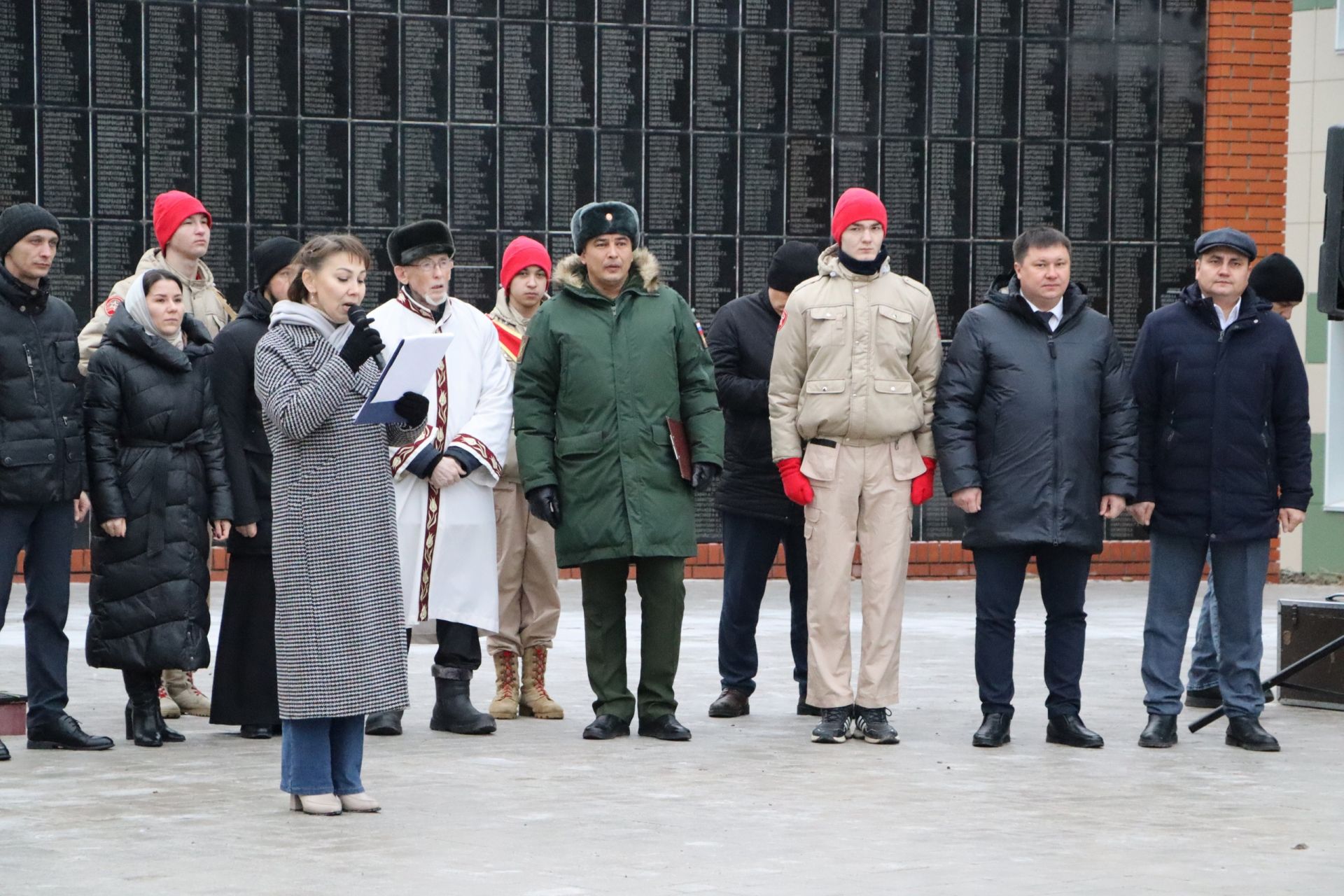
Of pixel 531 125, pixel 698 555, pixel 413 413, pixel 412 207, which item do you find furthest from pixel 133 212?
pixel 413 413

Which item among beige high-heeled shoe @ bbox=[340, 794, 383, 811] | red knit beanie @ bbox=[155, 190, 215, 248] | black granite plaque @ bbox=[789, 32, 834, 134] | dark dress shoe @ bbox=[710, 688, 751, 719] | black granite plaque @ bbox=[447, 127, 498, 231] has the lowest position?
dark dress shoe @ bbox=[710, 688, 751, 719]

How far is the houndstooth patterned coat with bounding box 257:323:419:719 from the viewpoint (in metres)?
6.27

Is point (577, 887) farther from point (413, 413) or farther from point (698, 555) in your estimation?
point (698, 555)

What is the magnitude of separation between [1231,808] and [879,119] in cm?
841

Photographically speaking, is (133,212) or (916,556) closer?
(133,212)

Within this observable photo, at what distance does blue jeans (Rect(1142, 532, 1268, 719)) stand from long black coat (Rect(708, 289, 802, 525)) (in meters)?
1.53

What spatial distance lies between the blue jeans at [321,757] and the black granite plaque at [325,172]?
748 centimetres

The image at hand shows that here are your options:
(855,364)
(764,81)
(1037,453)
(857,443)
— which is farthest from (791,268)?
(764,81)

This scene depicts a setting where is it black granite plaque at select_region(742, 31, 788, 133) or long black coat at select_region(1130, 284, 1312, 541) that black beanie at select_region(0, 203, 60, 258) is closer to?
long black coat at select_region(1130, 284, 1312, 541)

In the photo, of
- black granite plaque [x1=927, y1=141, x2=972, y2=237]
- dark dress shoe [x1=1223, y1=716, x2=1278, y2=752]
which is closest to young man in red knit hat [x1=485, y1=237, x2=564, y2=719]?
dark dress shoe [x1=1223, y1=716, x2=1278, y2=752]

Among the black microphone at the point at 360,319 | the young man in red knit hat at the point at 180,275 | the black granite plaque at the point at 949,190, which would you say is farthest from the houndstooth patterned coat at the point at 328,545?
the black granite plaque at the point at 949,190

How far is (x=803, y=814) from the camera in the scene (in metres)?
6.30

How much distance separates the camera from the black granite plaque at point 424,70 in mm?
13586

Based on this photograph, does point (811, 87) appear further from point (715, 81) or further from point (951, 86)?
point (951, 86)
